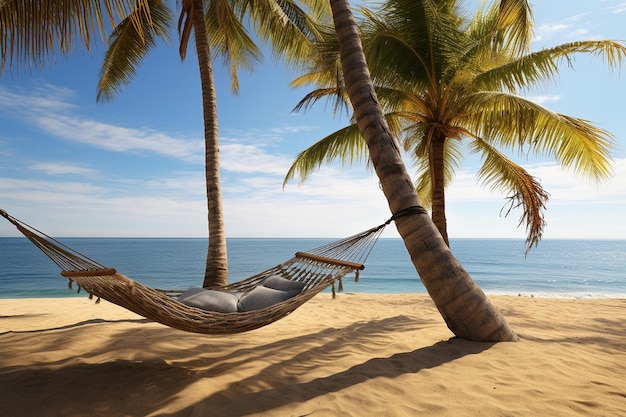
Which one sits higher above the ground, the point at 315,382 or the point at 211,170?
the point at 211,170

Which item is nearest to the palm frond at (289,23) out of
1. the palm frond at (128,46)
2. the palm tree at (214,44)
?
the palm tree at (214,44)

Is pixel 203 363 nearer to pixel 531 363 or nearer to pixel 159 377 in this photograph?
pixel 159 377

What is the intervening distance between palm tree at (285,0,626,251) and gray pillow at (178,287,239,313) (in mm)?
2246

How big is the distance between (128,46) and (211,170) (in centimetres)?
280

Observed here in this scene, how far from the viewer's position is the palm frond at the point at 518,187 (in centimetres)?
462

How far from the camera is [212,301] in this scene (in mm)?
2195

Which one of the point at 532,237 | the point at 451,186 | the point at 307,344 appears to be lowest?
the point at 307,344

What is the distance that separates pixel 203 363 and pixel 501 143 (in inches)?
179

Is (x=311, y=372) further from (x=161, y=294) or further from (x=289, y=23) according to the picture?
(x=289, y=23)

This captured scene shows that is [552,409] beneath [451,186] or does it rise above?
beneath

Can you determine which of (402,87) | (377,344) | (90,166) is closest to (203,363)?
(377,344)

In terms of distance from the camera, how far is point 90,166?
113 feet

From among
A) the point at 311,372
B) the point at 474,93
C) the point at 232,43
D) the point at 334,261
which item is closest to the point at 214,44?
the point at 232,43

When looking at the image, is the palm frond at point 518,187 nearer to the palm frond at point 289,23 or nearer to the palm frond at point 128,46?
the palm frond at point 289,23
